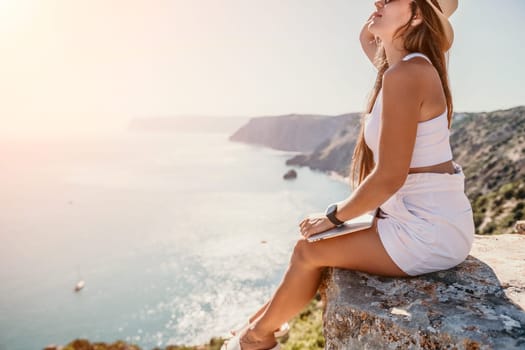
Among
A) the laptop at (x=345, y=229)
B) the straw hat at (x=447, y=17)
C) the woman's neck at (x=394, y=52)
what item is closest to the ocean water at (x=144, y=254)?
the laptop at (x=345, y=229)

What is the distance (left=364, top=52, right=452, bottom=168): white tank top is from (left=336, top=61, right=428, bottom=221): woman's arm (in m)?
0.11

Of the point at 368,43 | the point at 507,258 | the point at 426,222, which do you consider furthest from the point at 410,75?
the point at 507,258

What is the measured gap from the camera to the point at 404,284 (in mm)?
1871

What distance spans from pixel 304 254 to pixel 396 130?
0.82 metres

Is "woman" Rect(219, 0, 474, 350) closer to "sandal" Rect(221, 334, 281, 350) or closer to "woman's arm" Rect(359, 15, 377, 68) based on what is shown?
"sandal" Rect(221, 334, 281, 350)

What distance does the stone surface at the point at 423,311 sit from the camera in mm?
1426

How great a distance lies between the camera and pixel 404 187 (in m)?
1.86

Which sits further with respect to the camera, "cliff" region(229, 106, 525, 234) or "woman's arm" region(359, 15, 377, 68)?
"cliff" region(229, 106, 525, 234)

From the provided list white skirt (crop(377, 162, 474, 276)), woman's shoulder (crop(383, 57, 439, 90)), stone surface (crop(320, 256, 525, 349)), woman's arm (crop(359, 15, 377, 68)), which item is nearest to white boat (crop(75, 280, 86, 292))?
stone surface (crop(320, 256, 525, 349))

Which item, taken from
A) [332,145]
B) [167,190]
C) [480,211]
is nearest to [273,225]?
[480,211]

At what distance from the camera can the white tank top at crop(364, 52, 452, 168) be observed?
175cm

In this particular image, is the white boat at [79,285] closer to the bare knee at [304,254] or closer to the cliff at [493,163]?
the cliff at [493,163]

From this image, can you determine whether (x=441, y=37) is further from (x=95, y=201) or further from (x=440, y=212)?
(x=95, y=201)

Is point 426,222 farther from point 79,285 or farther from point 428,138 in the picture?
point 79,285
